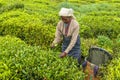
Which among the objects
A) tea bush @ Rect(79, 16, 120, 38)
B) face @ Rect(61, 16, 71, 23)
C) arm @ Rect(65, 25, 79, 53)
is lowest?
tea bush @ Rect(79, 16, 120, 38)

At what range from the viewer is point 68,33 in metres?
6.95

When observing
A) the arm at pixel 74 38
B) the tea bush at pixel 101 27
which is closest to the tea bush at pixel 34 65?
the arm at pixel 74 38

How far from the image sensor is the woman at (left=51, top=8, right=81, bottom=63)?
262 inches

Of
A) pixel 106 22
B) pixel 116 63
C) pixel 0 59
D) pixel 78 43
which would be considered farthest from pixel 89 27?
pixel 0 59

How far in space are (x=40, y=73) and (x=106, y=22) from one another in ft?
20.6

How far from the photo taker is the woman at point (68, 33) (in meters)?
6.66

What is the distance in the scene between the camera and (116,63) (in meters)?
6.43

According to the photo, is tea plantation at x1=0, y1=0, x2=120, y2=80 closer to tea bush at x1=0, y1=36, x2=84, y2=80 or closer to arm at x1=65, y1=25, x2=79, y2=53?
tea bush at x1=0, y1=36, x2=84, y2=80

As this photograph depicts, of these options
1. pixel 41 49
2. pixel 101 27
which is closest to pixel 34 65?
pixel 41 49

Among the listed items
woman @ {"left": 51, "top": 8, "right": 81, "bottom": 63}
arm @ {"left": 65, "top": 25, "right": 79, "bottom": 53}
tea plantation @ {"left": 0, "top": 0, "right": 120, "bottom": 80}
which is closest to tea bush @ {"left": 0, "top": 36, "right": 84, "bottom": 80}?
tea plantation @ {"left": 0, "top": 0, "right": 120, "bottom": 80}

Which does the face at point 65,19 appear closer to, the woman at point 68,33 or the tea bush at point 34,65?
the woman at point 68,33

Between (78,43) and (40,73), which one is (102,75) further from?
(40,73)

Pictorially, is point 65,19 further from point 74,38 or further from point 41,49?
point 41,49

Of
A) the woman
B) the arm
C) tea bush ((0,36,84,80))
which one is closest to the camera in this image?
tea bush ((0,36,84,80))
